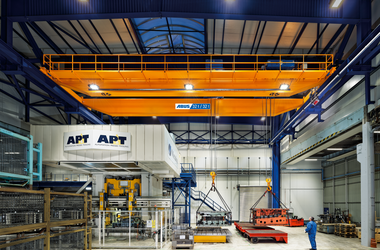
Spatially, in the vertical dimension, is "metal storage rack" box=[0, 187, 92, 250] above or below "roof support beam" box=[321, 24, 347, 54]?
below

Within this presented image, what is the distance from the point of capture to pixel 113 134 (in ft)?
48.4

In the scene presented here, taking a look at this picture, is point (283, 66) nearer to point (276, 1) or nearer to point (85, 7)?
point (276, 1)

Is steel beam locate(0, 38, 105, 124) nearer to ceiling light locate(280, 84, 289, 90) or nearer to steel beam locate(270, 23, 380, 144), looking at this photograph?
ceiling light locate(280, 84, 289, 90)

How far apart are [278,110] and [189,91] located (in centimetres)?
639

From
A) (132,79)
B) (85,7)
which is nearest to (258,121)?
(132,79)

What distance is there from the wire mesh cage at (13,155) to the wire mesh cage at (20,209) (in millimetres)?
2309

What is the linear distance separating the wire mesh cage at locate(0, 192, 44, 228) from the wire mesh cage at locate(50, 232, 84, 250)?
1.93 metres

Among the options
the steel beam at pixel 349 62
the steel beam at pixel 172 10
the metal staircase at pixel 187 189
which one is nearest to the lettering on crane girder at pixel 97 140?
Answer: the steel beam at pixel 172 10

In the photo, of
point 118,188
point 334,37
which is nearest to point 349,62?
point 334,37

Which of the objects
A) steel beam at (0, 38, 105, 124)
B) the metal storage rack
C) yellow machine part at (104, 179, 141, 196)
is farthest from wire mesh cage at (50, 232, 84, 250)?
Answer: yellow machine part at (104, 179, 141, 196)

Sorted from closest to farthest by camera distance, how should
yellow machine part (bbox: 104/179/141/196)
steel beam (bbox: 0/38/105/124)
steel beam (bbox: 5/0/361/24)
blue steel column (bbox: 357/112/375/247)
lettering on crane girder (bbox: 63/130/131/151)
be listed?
steel beam (bbox: 0/38/105/124) < steel beam (bbox: 5/0/361/24) < blue steel column (bbox: 357/112/375/247) < lettering on crane girder (bbox: 63/130/131/151) < yellow machine part (bbox: 104/179/141/196)

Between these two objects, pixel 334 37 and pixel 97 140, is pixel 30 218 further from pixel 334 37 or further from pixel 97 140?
A: pixel 334 37

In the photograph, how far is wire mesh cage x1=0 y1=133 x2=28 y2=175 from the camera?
302 inches

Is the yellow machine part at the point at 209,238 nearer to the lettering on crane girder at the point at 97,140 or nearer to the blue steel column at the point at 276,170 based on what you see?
the lettering on crane girder at the point at 97,140
